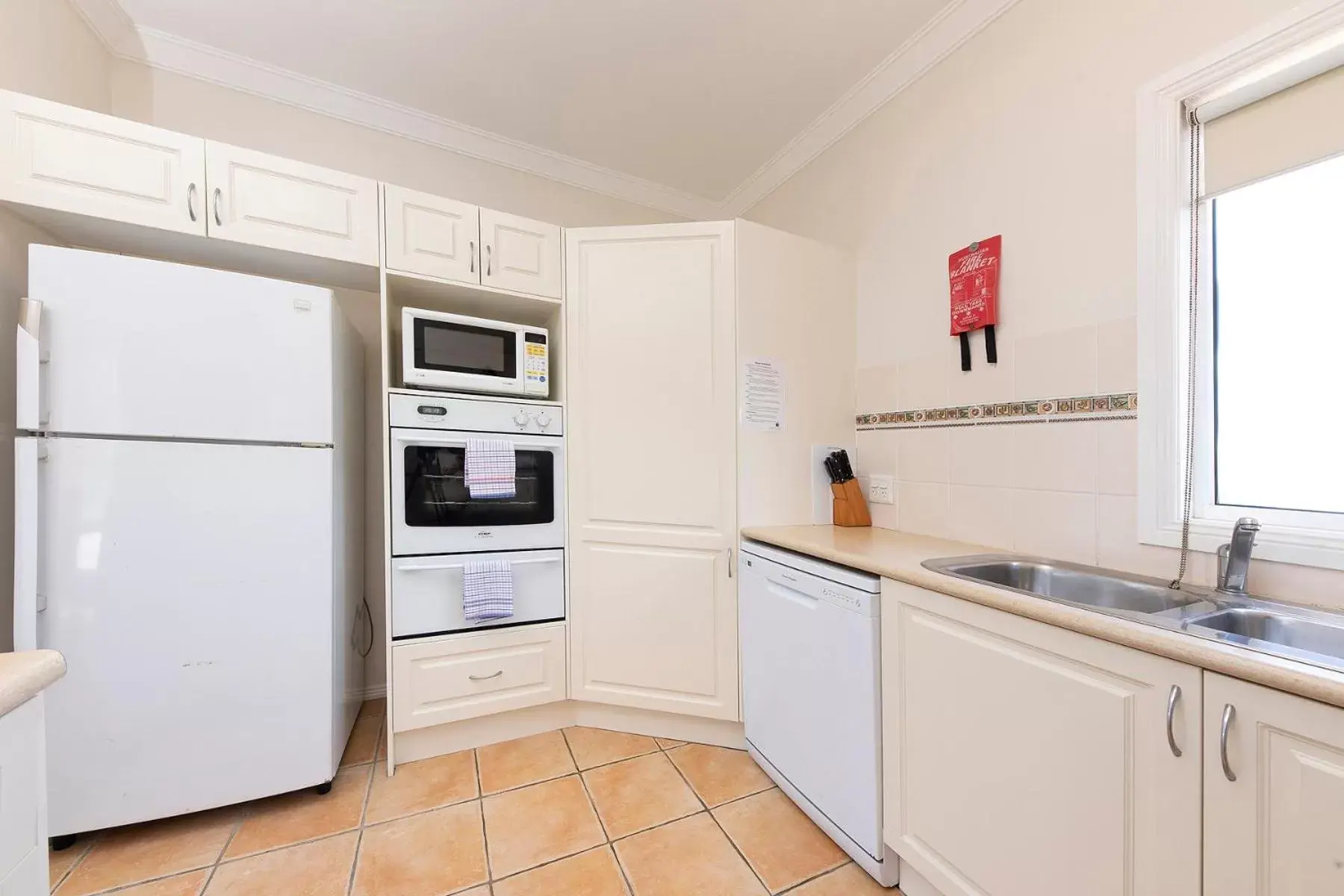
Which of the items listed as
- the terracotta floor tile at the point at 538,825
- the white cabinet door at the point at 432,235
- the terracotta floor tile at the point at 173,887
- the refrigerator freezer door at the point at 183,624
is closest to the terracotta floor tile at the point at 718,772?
the terracotta floor tile at the point at 538,825

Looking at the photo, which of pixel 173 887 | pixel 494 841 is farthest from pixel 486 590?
pixel 173 887

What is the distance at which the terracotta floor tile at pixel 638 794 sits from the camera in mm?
1562

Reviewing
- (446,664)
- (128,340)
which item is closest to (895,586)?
(446,664)

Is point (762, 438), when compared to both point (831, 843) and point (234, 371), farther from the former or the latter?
point (234, 371)

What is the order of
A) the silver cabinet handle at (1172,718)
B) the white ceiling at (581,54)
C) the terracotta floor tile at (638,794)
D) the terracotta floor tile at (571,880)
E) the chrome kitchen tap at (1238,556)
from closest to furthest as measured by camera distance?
the silver cabinet handle at (1172,718), the chrome kitchen tap at (1238,556), the terracotta floor tile at (571,880), the terracotta floor tile at (638,794), the white ceiling at (581,54)

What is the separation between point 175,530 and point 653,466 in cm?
147

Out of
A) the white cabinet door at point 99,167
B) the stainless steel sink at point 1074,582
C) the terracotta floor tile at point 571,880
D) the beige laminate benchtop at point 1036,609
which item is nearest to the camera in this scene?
the beige laminate benchtop at point 1036,609

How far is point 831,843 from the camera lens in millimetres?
1476

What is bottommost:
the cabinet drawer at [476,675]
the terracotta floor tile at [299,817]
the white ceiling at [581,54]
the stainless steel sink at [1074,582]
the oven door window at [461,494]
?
the terracotta floor tile at [299,817]

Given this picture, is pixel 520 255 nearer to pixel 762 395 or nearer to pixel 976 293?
pixel 762 395

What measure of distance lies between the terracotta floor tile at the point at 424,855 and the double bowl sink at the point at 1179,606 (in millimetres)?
1489

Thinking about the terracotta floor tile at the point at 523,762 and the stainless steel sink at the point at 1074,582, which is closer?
the stainless steel sink at the point at 1074,582

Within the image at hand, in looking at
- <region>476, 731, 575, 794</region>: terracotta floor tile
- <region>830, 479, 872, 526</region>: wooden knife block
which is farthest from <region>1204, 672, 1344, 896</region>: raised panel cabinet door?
<region>476, 731, 575, 794</region>: terracotta floor tile

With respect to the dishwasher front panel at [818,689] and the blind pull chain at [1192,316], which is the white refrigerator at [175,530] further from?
the blind pull chain at [1192,316]
